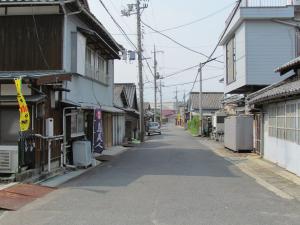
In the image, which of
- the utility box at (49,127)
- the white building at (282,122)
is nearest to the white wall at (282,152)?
the white building at (282,122)

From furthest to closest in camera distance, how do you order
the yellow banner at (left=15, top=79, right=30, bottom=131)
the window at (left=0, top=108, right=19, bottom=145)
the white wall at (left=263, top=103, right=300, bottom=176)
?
1. the white wall at (left=263, top=103, right=300, bottom=176)
2. the window at (left=0, top=108, right=19, bottom=145)
3. the yellow banner at (left=15, top=79, right=30, bottom=131)

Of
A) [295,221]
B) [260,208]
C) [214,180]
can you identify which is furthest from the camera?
[214,180]

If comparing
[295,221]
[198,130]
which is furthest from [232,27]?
[198,130]

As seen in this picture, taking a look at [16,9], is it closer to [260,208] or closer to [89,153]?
[89,153]

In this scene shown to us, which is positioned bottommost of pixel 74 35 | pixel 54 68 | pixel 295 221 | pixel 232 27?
pixel 295 221

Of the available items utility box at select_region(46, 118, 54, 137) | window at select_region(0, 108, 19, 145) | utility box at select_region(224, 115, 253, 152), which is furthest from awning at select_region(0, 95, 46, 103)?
utility box at select_region(224, 115, 253, 152)

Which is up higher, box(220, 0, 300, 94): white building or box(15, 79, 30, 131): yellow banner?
box(220, 0, 300, 94): white building

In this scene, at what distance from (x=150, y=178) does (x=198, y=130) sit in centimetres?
4742

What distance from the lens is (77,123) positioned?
21984mm

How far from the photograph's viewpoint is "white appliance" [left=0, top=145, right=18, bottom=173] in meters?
15.0

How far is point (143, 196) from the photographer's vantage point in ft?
39.1

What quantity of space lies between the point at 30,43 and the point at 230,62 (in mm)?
Result: 17931

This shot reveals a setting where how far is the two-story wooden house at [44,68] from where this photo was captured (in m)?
15.7

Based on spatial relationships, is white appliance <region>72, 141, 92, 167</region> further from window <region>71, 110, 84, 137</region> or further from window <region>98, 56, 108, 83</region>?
window <region>98, 56, 108, 83</region>
